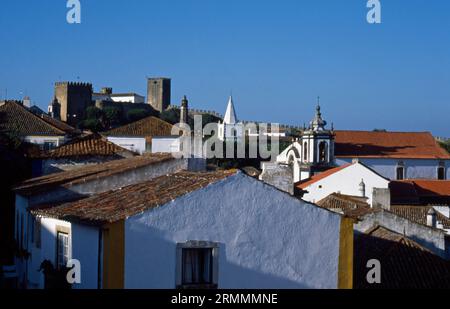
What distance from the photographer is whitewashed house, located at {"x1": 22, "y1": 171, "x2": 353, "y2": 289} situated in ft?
40.6

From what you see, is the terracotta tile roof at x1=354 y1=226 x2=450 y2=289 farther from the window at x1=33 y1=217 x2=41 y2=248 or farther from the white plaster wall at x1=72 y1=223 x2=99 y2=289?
the white plaster wall at x1=72 y1=223 x2=99 y2=289

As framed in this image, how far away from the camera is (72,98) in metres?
113

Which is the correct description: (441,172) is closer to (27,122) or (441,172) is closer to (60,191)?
(27,122)

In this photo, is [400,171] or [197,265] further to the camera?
[400,171]

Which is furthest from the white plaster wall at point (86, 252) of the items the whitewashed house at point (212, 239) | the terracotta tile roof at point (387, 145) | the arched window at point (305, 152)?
the terracotta tile roof at point (387, 145)

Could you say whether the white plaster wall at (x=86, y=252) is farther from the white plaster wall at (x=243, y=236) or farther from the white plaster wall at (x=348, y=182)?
the white plaster wall at (x=348, y=182)

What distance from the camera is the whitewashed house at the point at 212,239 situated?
40.6 feet

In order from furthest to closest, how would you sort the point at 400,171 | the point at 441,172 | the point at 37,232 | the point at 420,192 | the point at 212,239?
the point at 441,172 → the point at 400,171 → the point at 420,192 → the point at 37,232 → the point at 212,239

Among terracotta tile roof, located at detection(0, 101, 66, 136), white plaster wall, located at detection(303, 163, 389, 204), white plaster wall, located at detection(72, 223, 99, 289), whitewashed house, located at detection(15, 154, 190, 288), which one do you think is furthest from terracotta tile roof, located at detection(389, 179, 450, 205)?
white plaster wall, located at detection(72, 223, 99, 289)

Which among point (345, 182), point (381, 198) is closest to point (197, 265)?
point (381, 198)

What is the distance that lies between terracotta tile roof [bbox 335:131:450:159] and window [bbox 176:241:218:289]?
7436cm

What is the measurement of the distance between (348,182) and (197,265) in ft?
170

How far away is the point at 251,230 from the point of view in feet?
43.0
